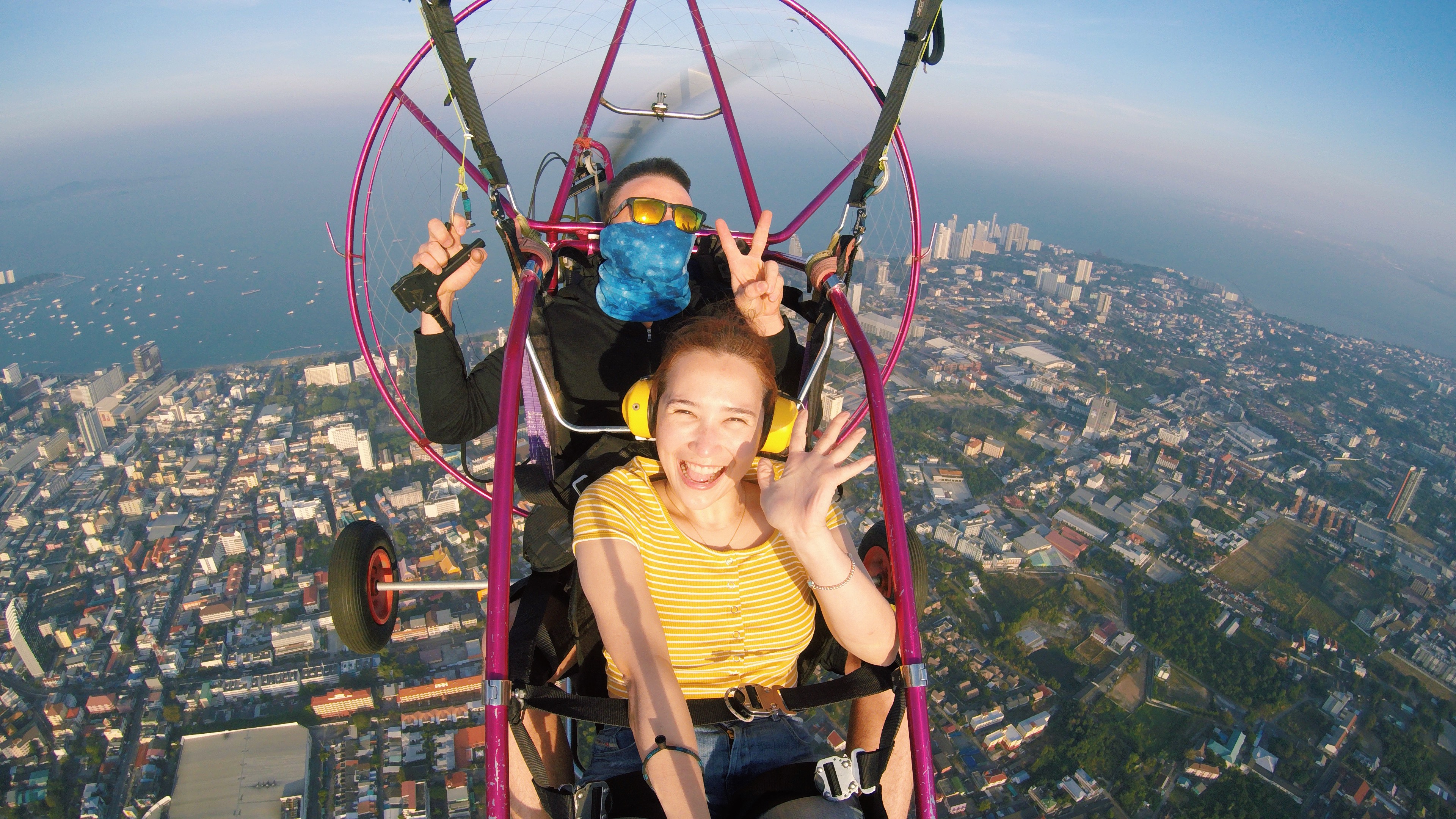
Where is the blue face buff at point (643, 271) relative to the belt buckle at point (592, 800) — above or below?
above

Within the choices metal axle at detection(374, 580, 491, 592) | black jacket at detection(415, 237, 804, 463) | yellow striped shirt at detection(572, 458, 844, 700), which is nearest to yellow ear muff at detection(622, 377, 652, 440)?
yellow striped shirt at detection(572, 458, 844, 700)

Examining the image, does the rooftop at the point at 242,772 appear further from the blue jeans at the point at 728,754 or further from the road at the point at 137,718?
the blue jeans at the point at 728,754

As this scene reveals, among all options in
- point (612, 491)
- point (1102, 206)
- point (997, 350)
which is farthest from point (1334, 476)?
point (1102, 206)

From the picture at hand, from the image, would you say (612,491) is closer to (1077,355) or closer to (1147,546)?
(1147,546)

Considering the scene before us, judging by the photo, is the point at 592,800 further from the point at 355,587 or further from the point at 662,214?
the point at 662,214

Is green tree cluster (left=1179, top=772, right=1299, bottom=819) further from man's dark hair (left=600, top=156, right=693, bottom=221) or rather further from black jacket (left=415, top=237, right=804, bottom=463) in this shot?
man's dark hair (left=600, top=156, right=693, bottom=221)

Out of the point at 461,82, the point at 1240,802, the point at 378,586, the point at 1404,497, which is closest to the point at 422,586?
the point at 378,586

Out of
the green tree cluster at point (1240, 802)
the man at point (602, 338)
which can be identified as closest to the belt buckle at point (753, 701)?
the man at point (602, 338)
